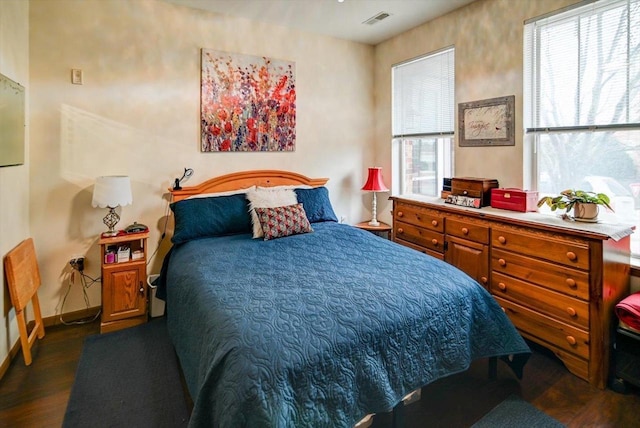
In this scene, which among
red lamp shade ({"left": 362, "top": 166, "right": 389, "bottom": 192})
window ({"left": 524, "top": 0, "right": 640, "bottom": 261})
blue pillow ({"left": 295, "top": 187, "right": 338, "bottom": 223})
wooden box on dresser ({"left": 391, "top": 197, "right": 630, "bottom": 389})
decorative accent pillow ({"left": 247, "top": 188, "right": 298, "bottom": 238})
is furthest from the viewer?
red lamp shade ({"left": 362, "top": 166, "right": 389, "bottom": 192})

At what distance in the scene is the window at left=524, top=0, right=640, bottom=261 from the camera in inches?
87.7

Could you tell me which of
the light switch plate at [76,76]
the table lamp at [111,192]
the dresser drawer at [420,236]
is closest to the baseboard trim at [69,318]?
the table lamp at [111,192]

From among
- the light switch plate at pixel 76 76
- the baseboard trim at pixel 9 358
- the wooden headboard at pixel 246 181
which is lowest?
the baseboard trim at pixel 9 358

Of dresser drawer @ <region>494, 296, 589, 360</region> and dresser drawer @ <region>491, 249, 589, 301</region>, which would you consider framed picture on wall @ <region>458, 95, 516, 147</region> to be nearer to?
dresser drawer @ <region>491, 249, 589, 301</region>

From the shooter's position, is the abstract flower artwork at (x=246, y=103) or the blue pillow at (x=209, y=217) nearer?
the blue pillow at (x=209, y=217)

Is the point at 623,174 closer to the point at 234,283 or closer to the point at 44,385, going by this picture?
the point at 234,283

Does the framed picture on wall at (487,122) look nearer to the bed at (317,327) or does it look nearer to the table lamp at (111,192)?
the bed at (317,327)

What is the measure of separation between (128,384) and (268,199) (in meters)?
1.65

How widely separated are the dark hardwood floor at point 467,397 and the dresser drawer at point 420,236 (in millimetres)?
1009

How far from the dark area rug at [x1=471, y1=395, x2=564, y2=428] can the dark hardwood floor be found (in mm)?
37

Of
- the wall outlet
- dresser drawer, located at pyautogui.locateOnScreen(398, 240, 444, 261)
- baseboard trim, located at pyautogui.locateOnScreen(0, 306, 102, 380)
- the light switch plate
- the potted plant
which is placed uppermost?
the light switch plate

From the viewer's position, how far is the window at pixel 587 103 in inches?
87.7

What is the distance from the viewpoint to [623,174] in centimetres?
229

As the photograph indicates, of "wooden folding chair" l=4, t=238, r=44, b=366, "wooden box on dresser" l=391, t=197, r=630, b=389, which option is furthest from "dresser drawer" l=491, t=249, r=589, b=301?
"wooden folding chair" l=4, t=238, r=44, b=366
